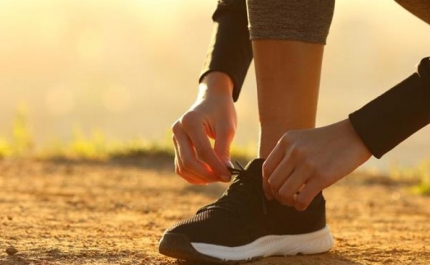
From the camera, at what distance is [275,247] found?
232 cm

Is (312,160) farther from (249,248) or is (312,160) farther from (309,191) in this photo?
(249,248)

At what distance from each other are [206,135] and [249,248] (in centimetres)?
31

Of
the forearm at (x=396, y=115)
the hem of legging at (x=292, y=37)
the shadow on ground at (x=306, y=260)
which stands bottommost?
the shadow on ground at (x=306, y=260)

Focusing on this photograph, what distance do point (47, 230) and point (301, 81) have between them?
944 mm

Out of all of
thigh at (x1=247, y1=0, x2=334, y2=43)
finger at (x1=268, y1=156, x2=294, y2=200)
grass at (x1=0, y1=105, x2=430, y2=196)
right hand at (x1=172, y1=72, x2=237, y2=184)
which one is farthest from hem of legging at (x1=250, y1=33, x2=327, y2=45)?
grass at (x1=0, y1=105, x2=430, y2=196)

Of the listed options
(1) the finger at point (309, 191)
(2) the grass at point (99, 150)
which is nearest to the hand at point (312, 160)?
(1) the finger at point (309, 191)

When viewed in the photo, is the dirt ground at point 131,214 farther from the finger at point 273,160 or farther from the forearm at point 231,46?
the forearm at point 231,46

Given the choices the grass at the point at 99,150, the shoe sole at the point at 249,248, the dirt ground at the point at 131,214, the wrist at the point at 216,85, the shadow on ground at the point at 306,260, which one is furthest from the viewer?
the grass at the point at 99,150

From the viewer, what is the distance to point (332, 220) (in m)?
3.55

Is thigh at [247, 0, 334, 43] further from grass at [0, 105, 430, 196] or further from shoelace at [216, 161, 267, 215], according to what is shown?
grass at [0, 105, 430, 196]

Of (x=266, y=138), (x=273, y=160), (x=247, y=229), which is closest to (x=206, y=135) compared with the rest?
Answer: (x=266, y=138)

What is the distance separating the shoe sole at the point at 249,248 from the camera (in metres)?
2.14

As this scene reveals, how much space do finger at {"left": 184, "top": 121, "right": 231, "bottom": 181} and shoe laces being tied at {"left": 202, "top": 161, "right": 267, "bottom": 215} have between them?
3cm

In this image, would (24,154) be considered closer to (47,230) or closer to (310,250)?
(47,230)
